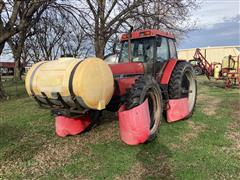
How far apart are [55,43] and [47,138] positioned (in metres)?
25.6

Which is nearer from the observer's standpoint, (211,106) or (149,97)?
(149,97)

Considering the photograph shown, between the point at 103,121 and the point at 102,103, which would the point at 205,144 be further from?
the point at 103,121

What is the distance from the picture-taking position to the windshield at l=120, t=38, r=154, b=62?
25.0 feet

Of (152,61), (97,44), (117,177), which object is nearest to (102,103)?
(117,177)

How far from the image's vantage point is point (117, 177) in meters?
4.84

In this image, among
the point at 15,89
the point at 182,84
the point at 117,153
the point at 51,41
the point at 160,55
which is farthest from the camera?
the point at 51,41

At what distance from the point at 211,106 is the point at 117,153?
5.63 m

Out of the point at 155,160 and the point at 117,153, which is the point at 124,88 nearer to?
the point at 117,153

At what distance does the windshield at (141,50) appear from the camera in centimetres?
761

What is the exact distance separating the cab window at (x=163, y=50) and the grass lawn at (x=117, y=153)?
1.57m

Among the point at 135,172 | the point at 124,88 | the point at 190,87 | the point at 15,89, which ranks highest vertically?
the point at 124,88

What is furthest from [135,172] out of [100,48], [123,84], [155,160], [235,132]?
[100,48]

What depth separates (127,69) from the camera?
22.9 ft

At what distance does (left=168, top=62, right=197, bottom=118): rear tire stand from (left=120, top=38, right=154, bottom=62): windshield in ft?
2.46
